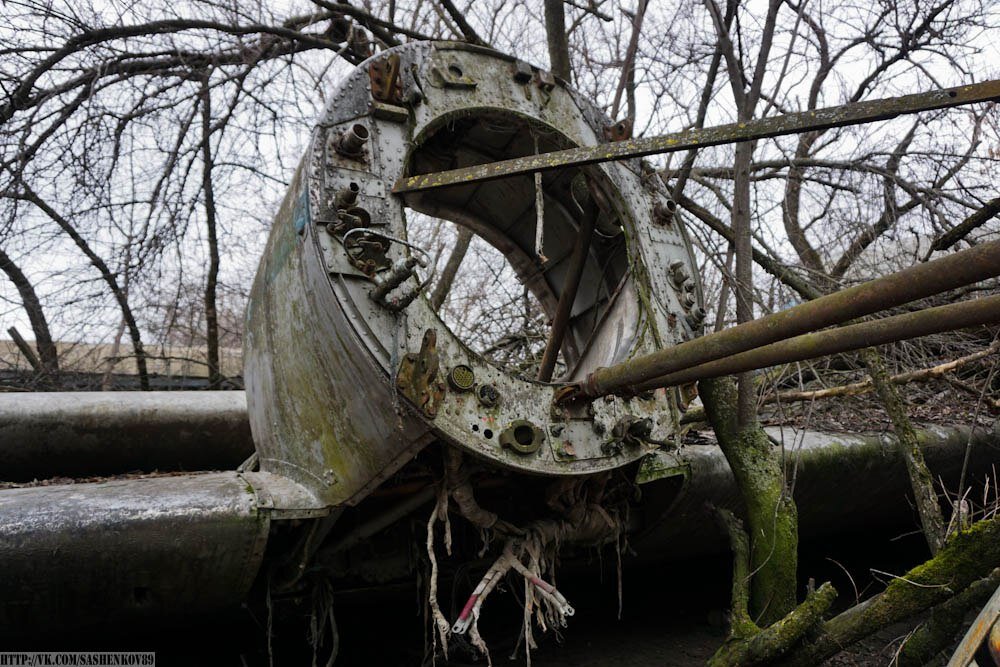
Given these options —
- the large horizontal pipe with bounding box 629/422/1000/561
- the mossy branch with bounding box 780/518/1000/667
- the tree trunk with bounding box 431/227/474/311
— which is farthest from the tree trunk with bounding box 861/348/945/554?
the tree trunk with bounding box 431/227/474/311

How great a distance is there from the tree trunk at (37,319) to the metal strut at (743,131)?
522 cm

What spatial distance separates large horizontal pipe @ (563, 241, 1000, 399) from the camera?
5.51 ft

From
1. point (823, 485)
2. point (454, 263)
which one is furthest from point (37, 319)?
point (823, 485)

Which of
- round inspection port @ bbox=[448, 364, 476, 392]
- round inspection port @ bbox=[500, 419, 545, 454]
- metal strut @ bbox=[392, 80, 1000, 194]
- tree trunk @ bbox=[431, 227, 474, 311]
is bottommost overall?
round inspection port @ bbox=[500, 419, 545, 454]

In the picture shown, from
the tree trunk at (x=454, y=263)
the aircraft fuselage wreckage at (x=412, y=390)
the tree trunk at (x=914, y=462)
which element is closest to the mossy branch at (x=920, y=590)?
the tree trunk at (x=914, y=462)

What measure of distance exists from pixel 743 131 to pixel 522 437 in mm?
1293

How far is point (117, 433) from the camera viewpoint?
5.06m

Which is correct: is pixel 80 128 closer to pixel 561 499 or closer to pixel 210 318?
pixel 210 318

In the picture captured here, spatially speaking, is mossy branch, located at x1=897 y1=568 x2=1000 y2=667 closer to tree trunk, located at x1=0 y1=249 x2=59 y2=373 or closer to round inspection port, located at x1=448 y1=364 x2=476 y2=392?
round inspection port, located at x1=448 y1=364 x2=476 y2=392

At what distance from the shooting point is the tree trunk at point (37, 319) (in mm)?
6508

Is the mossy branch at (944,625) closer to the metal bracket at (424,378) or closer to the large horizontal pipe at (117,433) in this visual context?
the metal bracket at (424,378)

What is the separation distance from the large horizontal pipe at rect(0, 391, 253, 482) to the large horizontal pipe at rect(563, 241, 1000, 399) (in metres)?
3.47

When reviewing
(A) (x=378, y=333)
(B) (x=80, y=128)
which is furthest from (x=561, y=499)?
(B) (x=80, y=128)

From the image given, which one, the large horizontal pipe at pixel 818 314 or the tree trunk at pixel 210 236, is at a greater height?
the tree trunk at pixel 210 236
